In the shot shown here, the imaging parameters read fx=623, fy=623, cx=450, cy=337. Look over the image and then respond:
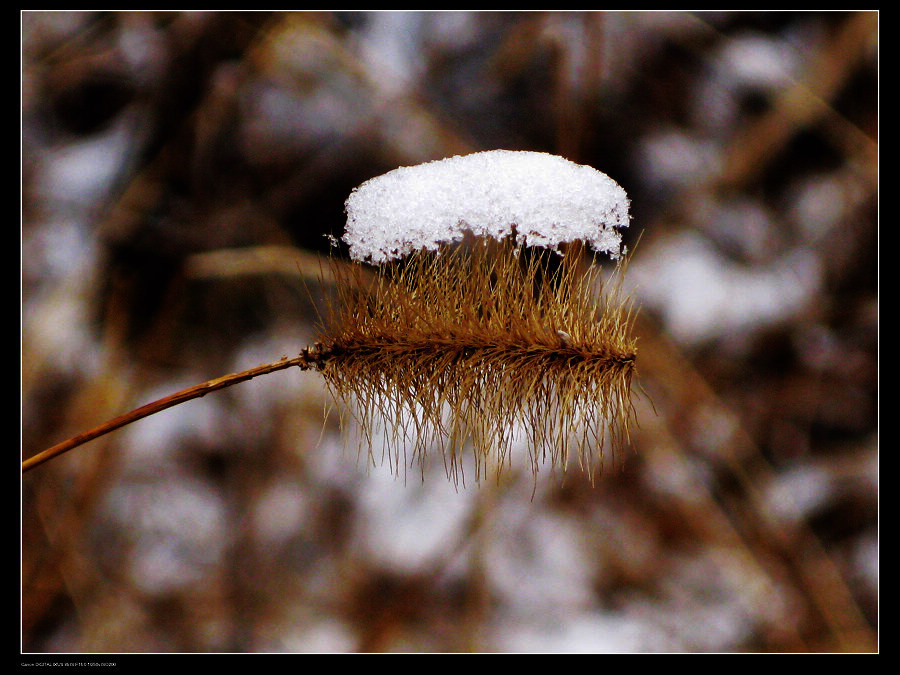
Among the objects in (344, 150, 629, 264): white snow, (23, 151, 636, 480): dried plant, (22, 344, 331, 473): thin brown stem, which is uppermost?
(344, 150, 629, 264): white snow

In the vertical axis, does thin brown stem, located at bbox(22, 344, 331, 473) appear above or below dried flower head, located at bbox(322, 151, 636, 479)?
below

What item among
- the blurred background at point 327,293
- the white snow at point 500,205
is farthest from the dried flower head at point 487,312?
the blurred background at point 327,293

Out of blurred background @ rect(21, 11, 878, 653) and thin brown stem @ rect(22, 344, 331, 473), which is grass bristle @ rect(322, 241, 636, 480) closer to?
thin brown stem @ rect(22, 344, 331, 473)

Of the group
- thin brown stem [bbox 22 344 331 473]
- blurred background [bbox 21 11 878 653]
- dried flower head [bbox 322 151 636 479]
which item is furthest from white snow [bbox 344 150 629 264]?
blurred background [bbox 21 11 878 653]

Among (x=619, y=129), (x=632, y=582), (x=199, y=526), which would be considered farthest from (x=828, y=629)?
(x=199, y=526)

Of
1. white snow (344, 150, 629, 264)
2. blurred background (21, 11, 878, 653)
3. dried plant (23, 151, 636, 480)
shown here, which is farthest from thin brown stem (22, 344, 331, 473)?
blurred background (21, 11, 878, 653)

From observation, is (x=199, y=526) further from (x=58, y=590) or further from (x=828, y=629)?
(x=828, y=629)

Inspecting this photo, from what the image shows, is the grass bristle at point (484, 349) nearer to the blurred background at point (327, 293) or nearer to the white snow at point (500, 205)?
the white snow at point (500, 205)

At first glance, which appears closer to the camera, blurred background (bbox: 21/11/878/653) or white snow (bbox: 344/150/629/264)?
white snow (bbox: 344/150/629/264)
